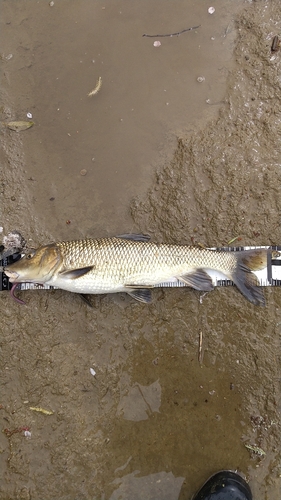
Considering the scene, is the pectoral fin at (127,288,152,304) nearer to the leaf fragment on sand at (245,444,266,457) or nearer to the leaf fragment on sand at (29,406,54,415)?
the leaf fragment on sand at (29,406,54,415)

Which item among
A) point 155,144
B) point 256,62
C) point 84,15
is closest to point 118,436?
point 155,144

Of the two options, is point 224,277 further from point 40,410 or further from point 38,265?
point 40,410

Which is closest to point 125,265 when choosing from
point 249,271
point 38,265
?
point 38,265

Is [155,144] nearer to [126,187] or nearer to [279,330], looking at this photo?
[126,187]

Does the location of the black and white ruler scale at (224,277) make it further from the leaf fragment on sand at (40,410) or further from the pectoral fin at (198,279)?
the leaf fragment on sand at (40,410)

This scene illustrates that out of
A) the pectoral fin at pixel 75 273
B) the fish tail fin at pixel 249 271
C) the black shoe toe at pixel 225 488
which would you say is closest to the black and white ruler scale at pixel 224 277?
the fish tail fin at pixel 249 271
